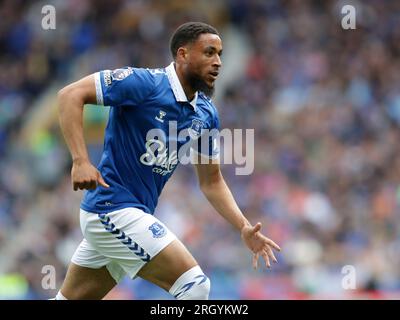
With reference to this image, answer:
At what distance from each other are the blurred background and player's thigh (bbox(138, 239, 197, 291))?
5562 millimetres

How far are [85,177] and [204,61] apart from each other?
1.36 meters

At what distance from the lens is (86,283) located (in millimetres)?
7219

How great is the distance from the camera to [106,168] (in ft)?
23.0

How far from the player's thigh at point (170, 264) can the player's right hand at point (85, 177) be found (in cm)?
68

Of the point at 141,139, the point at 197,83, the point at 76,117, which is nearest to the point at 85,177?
the point at 76,117

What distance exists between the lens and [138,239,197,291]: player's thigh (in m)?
6.64

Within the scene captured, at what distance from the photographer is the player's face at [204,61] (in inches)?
281

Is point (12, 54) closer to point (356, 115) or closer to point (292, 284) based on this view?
point (356, 115)
